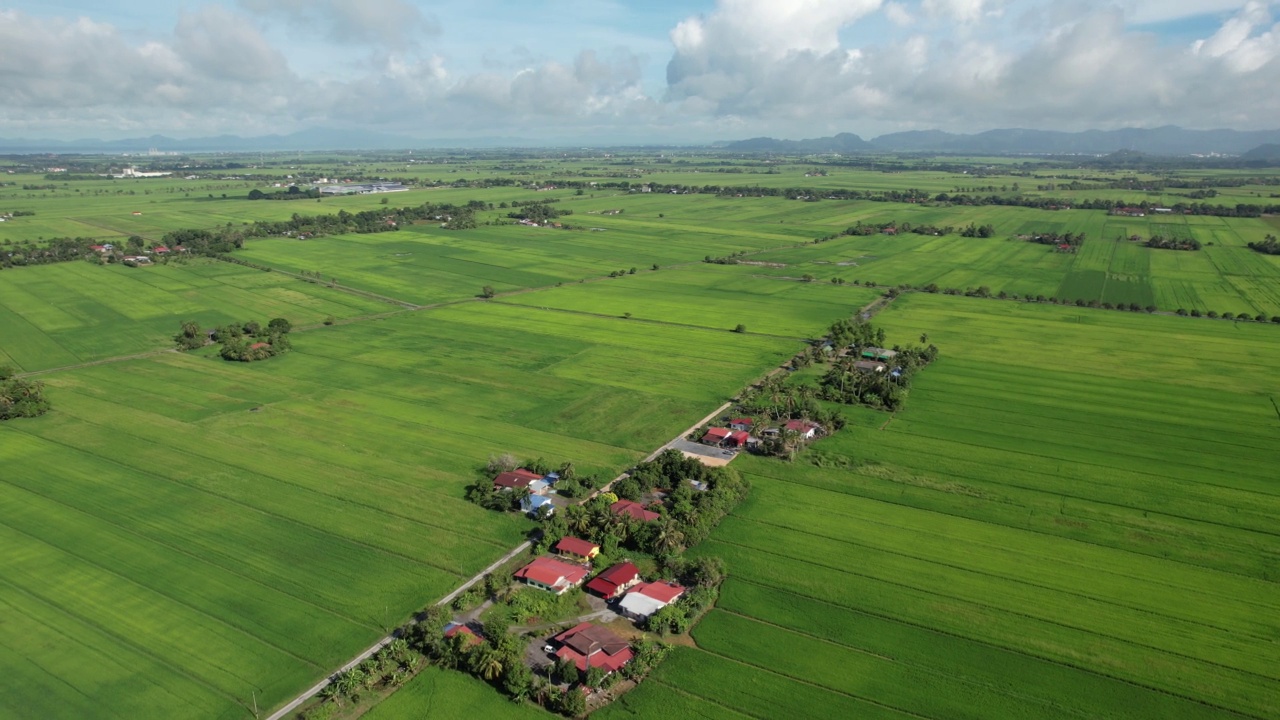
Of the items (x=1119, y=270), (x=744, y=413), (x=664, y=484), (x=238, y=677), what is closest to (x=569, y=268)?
(x=744, y=413)

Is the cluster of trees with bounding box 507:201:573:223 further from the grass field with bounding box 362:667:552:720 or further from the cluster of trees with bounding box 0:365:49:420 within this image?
the grass field with bounding box 362:667:552:720

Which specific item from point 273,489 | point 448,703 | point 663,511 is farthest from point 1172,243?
point 448,703

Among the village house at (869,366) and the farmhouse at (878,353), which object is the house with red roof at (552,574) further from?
the farmhouse at (878,353)

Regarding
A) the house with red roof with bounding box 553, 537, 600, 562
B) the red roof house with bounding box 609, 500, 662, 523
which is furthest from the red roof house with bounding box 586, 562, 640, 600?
the red roof house with bounding box 609, 500, 662, 523

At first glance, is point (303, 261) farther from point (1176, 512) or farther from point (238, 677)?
point (1176, 512)

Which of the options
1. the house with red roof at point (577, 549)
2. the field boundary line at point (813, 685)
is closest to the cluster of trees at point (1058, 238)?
the house with red roof at point (577, 549)

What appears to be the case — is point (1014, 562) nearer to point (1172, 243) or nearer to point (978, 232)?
point (1172, 243)
